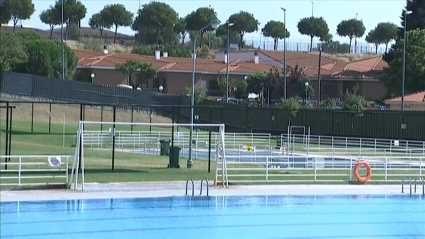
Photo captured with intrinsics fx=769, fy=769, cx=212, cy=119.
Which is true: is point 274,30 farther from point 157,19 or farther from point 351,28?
point 157,19

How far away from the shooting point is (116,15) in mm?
135125

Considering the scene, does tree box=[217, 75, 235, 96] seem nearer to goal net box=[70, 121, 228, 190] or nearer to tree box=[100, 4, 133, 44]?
goal net box=[70, 121, 228, 190]

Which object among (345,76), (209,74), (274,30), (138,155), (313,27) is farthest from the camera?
(274,30)

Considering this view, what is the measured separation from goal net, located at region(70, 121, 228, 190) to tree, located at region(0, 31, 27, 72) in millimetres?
15507

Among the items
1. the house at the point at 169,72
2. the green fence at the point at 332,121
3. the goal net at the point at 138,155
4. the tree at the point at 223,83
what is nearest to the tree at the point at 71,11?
the house at the point at 169,72

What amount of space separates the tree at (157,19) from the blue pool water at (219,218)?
10799cm

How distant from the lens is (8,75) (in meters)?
71.2

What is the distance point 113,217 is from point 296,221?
5.20 metres

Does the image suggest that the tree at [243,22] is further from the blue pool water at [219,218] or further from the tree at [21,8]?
the blue pool water at [219,218]

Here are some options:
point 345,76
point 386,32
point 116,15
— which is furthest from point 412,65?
point 116,15

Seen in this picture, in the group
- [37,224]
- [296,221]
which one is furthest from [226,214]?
[37,224]

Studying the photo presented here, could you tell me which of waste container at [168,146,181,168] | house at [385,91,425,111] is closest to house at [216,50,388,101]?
house at [385,91,425,111]

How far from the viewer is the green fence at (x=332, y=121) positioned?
56.7 meters

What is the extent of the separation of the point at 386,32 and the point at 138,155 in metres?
102
